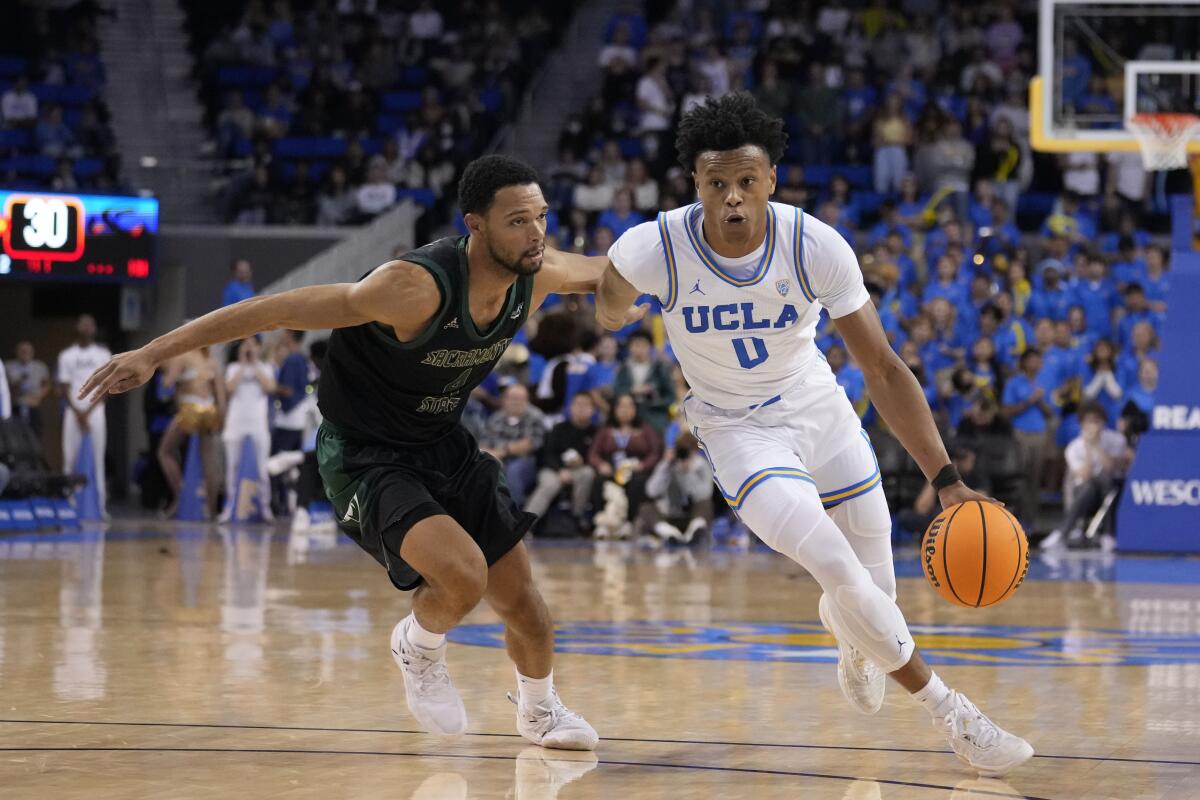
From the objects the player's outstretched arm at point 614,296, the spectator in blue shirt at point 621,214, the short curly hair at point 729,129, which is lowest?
the player's outstretched arm at point 614,296

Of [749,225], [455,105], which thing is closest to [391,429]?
[749,225]

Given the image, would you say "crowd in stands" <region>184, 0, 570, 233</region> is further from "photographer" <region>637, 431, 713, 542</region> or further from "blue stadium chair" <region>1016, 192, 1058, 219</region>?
"photographer" <region>637, 431, 713, 542</region>

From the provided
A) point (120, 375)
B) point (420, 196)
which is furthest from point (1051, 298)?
point (120, 375)

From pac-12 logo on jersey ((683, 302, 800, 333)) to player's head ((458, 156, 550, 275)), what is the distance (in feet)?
1.81

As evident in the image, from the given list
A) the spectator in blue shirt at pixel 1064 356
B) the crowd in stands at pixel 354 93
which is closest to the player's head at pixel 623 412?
the spectator in blue shirt at pixel 1064 356

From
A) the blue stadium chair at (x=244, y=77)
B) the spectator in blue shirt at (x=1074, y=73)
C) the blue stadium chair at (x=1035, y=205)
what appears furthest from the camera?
the blue stadium chair at (x=244, y=77)

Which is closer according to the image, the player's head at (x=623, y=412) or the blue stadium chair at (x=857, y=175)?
the player's head at (x=623, y=412)

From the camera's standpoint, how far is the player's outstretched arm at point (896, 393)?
5367 mm

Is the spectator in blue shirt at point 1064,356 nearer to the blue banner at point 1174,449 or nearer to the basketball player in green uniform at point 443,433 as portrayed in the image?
the blue banner at point 1174,449

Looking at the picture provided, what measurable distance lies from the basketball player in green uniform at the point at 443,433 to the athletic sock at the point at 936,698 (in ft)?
3.45

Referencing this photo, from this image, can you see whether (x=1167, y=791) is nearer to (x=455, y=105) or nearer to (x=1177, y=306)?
(x=1177, y=306)

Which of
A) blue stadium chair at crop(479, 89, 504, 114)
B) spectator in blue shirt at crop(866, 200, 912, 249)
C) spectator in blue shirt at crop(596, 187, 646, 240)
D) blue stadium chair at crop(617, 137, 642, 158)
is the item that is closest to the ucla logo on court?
spectator in blue shirt at crop(866, 200, 912, 249)

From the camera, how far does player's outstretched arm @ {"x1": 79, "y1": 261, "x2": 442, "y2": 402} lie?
488cm

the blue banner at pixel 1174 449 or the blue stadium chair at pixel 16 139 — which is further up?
the blue stadium chair at pixel 16 139
